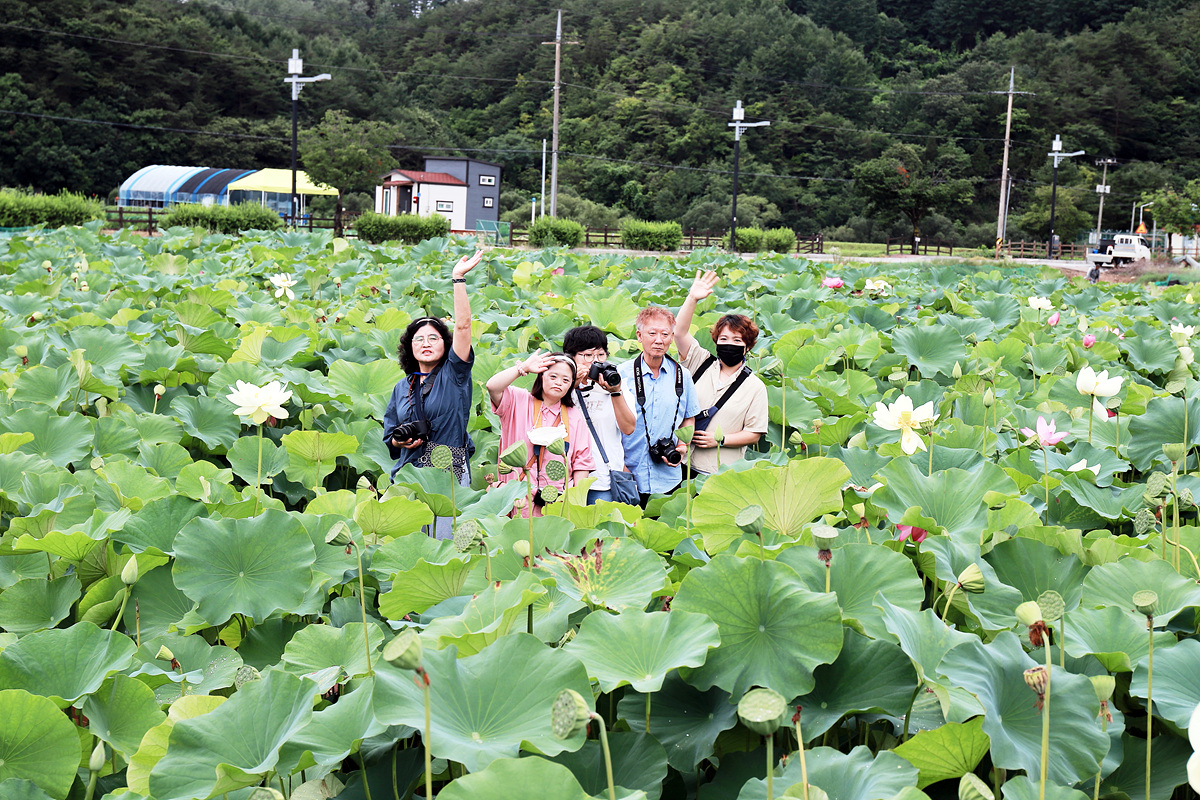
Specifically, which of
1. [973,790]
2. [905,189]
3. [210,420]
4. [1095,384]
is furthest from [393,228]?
[905,189]

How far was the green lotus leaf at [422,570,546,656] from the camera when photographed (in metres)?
1.20

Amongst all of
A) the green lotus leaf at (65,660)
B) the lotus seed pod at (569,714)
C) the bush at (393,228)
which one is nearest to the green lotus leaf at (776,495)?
the lotus seed pod at (569,714)

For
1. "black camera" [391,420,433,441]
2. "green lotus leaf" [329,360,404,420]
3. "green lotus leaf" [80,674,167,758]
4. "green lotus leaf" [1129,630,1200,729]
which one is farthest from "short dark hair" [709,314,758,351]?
"green lotus leaf" [80,674,167,758]

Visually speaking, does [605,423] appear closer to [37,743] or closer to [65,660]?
[65,660]

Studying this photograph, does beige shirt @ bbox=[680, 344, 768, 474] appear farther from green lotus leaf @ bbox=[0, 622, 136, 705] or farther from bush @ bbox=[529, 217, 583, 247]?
bush @ bbox=[529, 217, 583, 247]

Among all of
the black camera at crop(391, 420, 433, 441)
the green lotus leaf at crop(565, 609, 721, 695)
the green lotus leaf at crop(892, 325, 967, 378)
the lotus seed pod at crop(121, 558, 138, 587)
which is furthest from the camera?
the green lotus leaf at crop(892, 325, 967, 378)

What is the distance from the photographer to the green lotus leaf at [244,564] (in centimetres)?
163

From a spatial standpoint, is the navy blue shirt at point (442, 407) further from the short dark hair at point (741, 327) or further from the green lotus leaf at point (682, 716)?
the green lotus leaf at point (682, 716)

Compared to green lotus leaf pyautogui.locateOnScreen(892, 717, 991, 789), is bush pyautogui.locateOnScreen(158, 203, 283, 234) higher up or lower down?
higher up

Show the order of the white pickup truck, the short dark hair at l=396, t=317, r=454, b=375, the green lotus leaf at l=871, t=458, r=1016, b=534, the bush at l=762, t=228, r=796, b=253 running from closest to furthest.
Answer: the green lotus leaf at l=871, t=458, r=1016, b=534, the short dark hair at l=396, t=317, r=454, b=375, the bush at l=762, t=228, r=796, b=253, the white pickup truck

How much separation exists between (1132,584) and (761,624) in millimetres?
709

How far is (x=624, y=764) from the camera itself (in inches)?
43.8

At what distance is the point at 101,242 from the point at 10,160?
3898 cm

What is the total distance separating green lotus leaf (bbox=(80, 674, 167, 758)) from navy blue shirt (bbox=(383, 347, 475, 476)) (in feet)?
6.07
